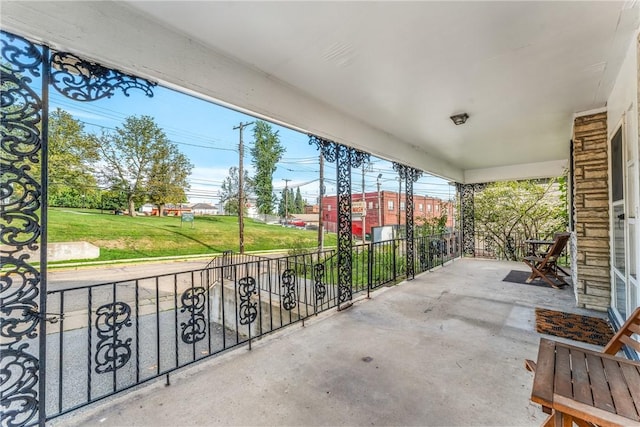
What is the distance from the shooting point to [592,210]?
123 inches

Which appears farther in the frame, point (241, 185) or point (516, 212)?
point (241, 185)

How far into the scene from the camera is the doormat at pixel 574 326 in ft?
8.19

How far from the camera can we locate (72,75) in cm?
151

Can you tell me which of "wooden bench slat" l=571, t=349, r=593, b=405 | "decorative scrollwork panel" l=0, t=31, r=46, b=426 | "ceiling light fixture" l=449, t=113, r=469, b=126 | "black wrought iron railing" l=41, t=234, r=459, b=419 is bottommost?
"black wrought iron railing" l=41, t=234, r=459, b=419

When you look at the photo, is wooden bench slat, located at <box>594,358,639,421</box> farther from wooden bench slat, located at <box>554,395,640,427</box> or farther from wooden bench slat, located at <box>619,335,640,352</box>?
wooden bench slat, located at <box>619,335,640,352</box>

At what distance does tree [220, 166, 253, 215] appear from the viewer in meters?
11.0

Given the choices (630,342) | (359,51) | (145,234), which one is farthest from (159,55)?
(145,234)

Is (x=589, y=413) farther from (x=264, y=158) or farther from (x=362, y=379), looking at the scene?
(x=264, y=158)

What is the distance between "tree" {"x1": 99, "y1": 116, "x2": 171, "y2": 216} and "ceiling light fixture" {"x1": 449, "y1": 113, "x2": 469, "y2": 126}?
9012 millimetres

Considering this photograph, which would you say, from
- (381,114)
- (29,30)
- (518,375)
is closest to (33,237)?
(29,30)

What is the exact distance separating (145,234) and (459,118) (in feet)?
36.2

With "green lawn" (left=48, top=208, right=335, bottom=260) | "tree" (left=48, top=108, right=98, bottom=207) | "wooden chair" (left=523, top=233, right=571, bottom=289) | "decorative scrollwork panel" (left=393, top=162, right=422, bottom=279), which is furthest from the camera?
"green lawn" (left=48, top=208, right=335, bottom=260)

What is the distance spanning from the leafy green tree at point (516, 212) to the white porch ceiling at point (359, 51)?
476 cm

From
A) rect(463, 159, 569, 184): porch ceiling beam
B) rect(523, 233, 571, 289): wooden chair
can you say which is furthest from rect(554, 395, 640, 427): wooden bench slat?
rect(463, 159, 569, 184): porch ceiling beam
